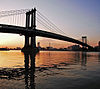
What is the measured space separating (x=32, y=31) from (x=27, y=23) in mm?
16062

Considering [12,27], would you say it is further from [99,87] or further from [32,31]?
[99,87]

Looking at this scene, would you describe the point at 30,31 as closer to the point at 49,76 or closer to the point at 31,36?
the point at 31,36

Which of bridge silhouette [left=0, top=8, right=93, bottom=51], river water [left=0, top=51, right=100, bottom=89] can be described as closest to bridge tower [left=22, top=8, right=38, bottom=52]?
bridge silhouette [left=0, top=8, right=93, bottom=51]

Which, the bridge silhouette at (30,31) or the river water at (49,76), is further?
the bridge silhouette at (30,31)

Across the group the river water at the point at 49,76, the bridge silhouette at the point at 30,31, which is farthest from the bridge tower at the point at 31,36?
the river water at the point at 49,76

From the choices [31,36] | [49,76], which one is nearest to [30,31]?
[31,36]

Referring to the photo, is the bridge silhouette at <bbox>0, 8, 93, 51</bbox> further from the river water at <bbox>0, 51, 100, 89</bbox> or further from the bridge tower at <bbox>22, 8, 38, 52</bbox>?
the river water at <bbox>0, 51, 100, 89</bbox>

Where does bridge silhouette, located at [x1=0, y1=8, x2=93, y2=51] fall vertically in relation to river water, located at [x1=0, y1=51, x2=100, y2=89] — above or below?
above

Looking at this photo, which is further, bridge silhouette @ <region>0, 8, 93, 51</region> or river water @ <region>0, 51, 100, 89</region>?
bridge silhouette @ <region>0, 8, 93, 51</region>

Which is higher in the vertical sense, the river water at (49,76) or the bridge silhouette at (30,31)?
the bridge silhouette at (30,31)

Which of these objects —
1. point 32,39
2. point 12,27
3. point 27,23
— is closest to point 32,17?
point 27,23

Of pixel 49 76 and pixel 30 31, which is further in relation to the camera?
pixel 30 31

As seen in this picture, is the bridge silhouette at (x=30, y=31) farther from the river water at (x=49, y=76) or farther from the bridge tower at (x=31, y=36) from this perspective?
the river water at (x=49, y=76)

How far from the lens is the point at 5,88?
7.93m
